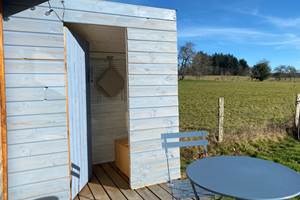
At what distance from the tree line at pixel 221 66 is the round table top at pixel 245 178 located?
20.9 metres

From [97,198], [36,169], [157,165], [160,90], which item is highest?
[160,90]

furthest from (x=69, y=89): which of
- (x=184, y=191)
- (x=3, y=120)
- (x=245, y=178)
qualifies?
(x=245, y=178)

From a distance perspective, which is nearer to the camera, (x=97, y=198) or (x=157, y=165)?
(x=97, y=198)

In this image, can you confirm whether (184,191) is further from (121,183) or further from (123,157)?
(123,157)

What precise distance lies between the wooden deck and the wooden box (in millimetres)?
111

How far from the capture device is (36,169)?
232 centimetres

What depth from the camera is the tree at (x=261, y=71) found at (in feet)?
107

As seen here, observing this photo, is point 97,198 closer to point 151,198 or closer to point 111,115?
point 151,198

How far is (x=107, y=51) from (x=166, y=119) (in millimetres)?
1634

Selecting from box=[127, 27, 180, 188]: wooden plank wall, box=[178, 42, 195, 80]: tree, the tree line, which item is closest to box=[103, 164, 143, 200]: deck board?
box=[127, 27, 180, 188]: wooden plank wall

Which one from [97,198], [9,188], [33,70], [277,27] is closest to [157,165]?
[97,198]

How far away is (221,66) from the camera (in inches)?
1332

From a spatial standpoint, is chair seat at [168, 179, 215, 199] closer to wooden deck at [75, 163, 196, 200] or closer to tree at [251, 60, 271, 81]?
wooden deck at [75, 163, 196, 200]

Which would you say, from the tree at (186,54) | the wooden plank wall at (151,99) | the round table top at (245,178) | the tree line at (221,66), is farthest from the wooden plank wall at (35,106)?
the tree at (186,54)
